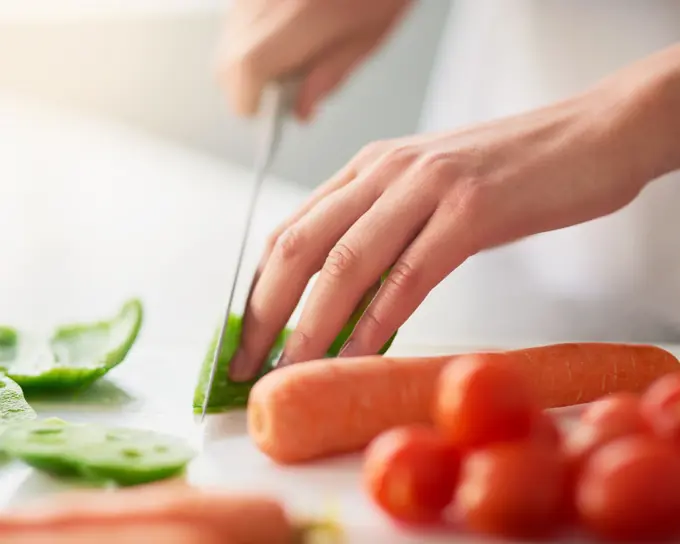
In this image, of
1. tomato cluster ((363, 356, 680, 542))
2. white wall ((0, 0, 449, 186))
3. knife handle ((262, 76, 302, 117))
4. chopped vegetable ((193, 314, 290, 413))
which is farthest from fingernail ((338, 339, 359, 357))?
white wall ((0, 0, 449, 186))

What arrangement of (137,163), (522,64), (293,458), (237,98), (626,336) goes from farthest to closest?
(137,163) → (522,64) → (626,336) → (237,98) → (293,458)

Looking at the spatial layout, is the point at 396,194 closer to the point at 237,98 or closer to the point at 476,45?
the point at 237,98

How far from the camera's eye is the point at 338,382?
1028mm

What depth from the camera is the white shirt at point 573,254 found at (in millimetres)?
1781

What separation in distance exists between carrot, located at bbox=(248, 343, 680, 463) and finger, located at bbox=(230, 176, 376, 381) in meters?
0.14

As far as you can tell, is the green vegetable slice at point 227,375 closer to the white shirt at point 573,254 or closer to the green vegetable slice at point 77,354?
the green vegetable slice at point 77,354

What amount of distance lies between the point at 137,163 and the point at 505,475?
3.14 metres

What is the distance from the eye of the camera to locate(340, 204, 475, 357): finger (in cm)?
114

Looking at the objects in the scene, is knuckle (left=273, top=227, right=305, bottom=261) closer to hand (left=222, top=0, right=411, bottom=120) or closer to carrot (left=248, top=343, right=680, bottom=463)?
carrot (left=248, top=343, right=680, bottom=463)

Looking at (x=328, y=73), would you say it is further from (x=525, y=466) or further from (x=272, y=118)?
(x=525, y=466)

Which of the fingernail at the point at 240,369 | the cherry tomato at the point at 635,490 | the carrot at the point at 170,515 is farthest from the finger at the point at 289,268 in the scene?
the cherry tomato at the point at 635,490

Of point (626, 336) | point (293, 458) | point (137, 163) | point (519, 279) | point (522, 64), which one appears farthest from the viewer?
point (137, 163)

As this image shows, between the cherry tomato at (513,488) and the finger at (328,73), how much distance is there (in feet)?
3.10

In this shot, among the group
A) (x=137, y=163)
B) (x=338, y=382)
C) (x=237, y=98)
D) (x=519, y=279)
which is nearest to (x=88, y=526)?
(x=338, y=382)
